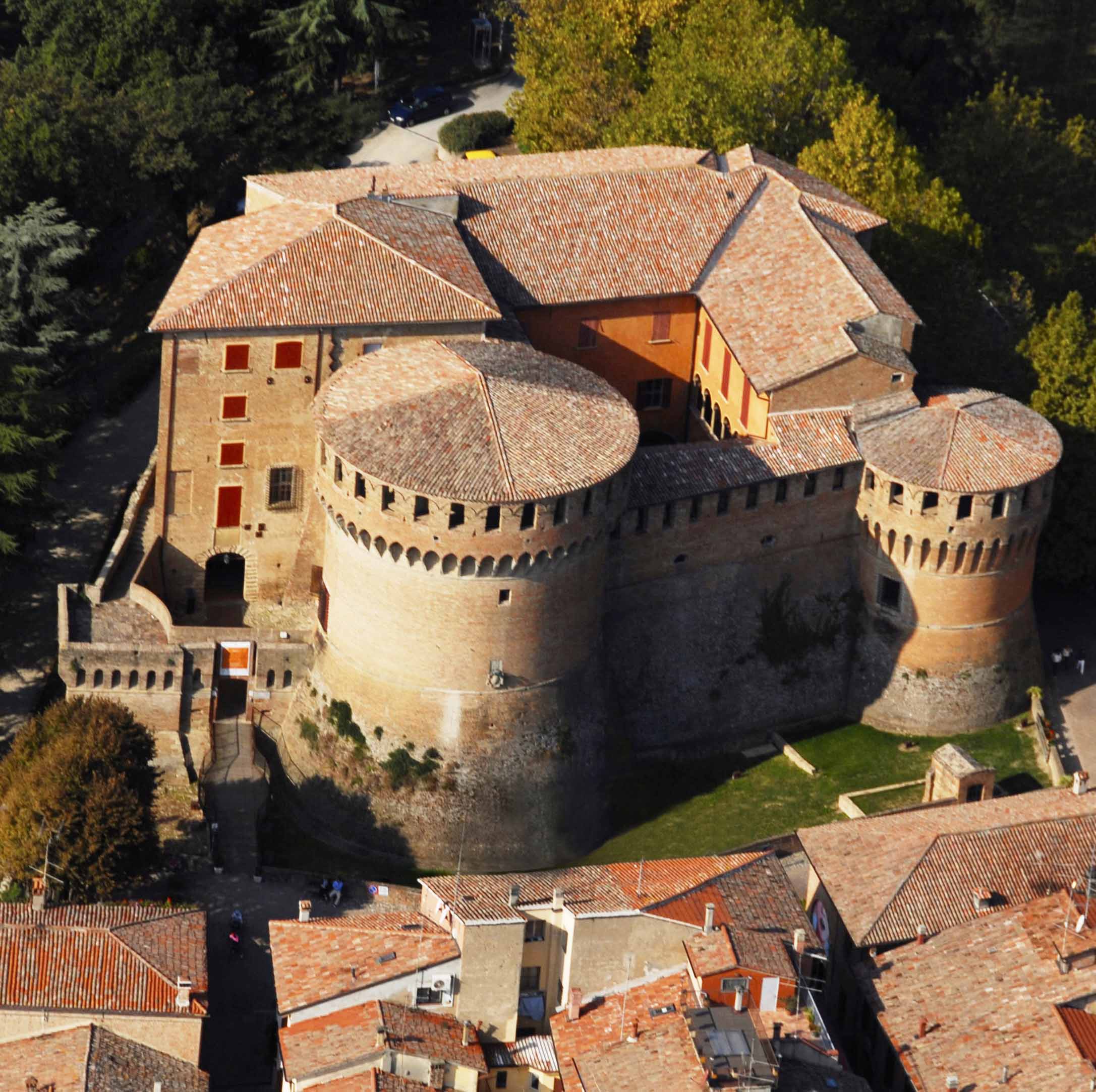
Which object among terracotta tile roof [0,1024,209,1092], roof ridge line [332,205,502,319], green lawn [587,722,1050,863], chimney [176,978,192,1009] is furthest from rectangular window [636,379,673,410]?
terracotta tile roof [0,1024,209,1092]

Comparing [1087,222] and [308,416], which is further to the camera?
A: [1087,222]

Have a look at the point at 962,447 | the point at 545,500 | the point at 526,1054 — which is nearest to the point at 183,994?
the point at 526,1054

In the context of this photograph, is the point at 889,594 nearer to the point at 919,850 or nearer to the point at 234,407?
the point at 919,850

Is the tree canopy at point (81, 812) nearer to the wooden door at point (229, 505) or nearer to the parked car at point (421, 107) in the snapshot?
the wooden door at point (229, 505)

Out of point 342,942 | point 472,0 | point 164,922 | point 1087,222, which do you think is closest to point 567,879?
point 342,942

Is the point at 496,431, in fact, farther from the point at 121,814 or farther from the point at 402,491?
the point at 121,814

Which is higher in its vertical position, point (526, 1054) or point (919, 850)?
point (919, 850)

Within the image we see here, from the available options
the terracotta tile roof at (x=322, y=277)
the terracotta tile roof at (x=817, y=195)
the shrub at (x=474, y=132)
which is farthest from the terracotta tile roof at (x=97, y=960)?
the shrub at (x=474, y=132)

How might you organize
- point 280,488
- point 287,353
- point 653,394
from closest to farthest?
point 287,353 → point 280,488 → point 653,394
